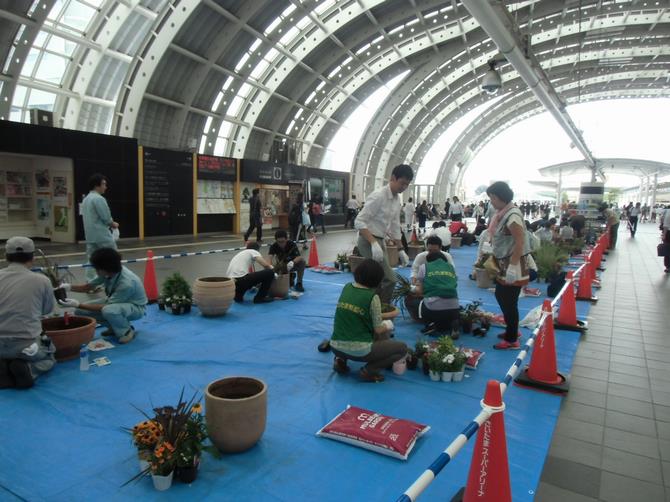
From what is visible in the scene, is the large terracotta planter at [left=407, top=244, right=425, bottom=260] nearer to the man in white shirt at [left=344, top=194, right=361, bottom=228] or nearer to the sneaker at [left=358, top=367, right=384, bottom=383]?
the sneaker at [left=358, top=367, right=384, bottom=383]

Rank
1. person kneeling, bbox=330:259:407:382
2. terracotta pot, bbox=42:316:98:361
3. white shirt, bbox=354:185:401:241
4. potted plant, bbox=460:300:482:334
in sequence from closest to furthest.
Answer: person kneeling, bbox=330:259:407:382 → terracotta pot, bbox=42:316:98:361 → white shirt, bbox=354:185:401:241 → potted plant, bbox=460:300:482:334

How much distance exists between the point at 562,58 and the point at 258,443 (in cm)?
3093

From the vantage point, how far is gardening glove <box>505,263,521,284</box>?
4348 mm

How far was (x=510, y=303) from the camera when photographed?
4.68 meters

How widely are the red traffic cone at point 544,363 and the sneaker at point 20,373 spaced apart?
4161 millimetres

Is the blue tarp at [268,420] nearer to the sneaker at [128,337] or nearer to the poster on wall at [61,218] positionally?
the sneaker at [128,337]

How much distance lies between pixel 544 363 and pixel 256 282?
4124 millimetres

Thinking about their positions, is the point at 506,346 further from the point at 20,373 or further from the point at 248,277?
the point at 20,373

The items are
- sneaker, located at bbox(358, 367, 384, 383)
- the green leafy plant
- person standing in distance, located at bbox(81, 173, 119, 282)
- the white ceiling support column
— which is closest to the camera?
sneaker, located at bbox(358, 367, 384, 383)

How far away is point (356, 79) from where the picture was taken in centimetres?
2347

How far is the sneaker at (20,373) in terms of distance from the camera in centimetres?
354

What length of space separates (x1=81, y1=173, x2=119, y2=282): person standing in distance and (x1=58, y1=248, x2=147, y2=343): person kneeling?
162cm

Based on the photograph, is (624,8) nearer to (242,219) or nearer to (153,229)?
(242,219)

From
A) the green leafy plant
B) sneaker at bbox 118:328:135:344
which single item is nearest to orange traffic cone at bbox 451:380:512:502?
sneaker at bbox 118:328:135:344
